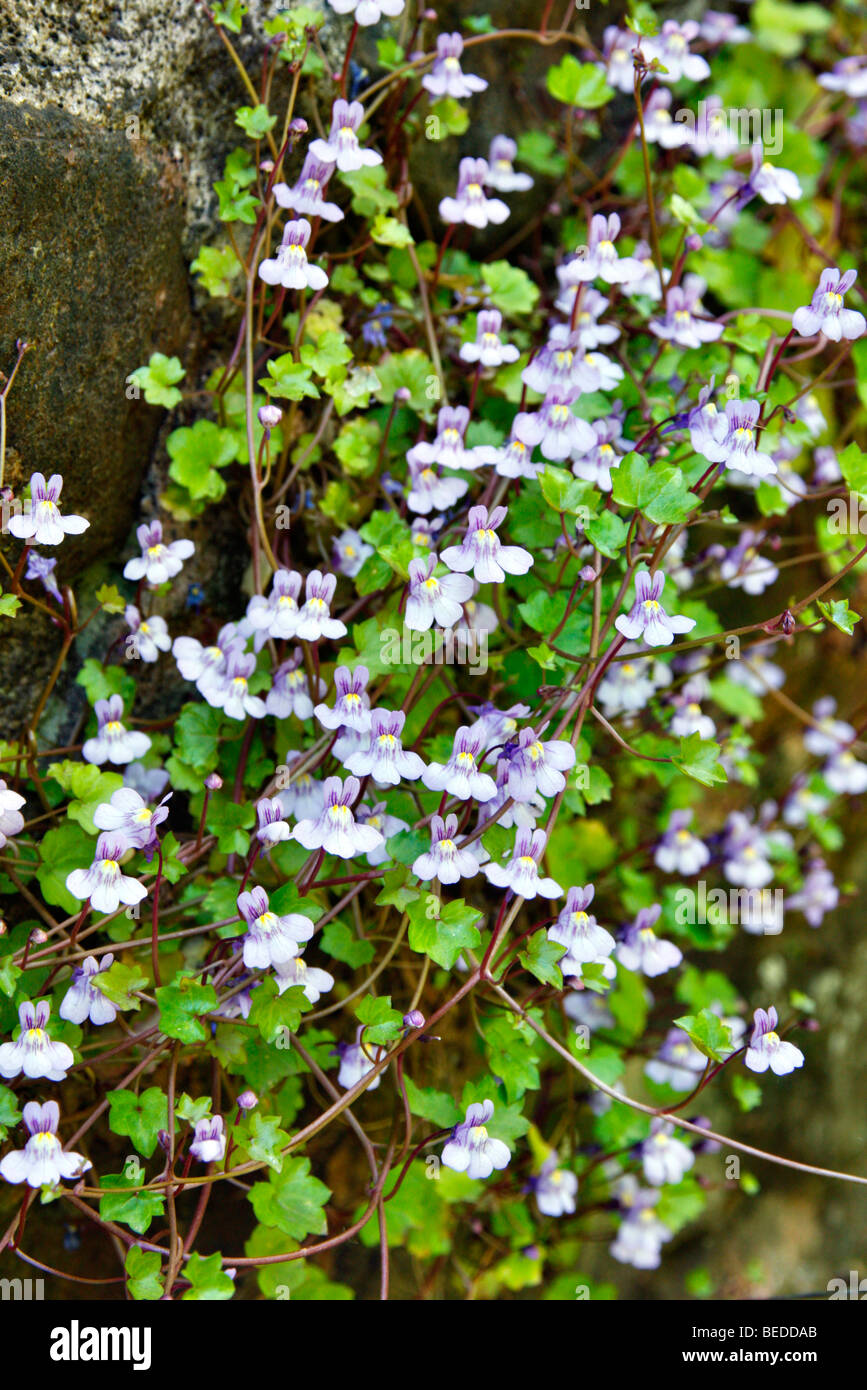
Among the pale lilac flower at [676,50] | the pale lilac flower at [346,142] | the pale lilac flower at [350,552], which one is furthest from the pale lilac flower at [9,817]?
the pale lilac flower at [676,50]

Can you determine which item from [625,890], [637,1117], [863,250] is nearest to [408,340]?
[625,890]

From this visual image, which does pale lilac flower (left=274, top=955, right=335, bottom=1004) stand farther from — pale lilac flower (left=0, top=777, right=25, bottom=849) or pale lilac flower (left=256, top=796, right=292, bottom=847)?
pale lilac flower (left=0, top=777, right=25, bottom=849)

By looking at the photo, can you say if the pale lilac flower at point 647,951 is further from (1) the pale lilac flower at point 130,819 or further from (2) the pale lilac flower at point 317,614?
(1) the pale lilac flower at point 130,819

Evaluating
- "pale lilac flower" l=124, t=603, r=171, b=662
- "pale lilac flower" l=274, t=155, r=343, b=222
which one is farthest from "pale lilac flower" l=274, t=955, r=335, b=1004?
"pale lilac flower" l=274, t=155, r=343, b=222

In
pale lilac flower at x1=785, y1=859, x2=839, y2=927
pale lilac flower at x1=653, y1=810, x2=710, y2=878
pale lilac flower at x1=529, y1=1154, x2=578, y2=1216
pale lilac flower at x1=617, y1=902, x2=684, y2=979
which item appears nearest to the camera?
pale lilac flower at x1=617, y1=902, x2=684, y2=979

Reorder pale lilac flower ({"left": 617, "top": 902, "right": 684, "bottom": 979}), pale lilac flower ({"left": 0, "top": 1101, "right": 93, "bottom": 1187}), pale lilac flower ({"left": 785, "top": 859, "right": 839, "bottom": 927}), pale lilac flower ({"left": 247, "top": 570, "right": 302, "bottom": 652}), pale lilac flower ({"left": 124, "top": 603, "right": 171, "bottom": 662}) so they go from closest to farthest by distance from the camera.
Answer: pale lilac flower ({"left": 0, "top": 1101, "right": 93, "bottom": 1187}) → pale lilac flower ({"left": 247, "top": 570, "right": 302, "bottom": 652}) → pale lilac flower ({"left": 124, "top": 603, "right": 171, "bottom": 662}) → pale lilac flower ({"left": 617, "top": 902, "right": 684, "bottom": 979}) → pale lilac flower ({"left": 785, "top": 859, "right": 839, "bottom": 927})

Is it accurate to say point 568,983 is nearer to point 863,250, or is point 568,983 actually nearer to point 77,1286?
point 77,1286
